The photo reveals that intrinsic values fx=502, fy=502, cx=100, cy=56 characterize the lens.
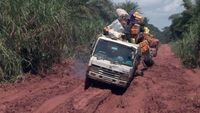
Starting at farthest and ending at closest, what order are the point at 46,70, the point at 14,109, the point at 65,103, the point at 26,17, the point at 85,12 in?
1. the point at 85,12
2. the point at 46,70
3. the point at 26,17
4. the point at 65,103
5. the point at 14,109

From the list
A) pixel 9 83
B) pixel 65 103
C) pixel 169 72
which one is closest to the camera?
pixel 65 103

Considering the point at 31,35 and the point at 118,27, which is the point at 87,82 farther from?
the point at 118,27

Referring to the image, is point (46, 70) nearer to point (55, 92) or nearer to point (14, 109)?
point (55, 92)

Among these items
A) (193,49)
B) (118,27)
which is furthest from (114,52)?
(193,49)

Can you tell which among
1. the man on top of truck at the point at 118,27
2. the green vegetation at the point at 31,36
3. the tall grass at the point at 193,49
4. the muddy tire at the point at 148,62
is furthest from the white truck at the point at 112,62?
the tall grass at the point at 193,49

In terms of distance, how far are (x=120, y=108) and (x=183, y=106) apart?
2.17 meters

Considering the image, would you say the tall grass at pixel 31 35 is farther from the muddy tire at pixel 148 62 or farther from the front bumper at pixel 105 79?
the muddy tire at pixel 148 62

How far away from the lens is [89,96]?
16359mm

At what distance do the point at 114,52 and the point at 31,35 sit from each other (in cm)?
334

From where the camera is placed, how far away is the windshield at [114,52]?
18109mm

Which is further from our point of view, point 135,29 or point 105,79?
point 135,29

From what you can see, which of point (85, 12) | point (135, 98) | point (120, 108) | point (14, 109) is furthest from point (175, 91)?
point (85, 12)

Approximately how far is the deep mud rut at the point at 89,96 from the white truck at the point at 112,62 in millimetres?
500

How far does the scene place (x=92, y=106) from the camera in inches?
588
